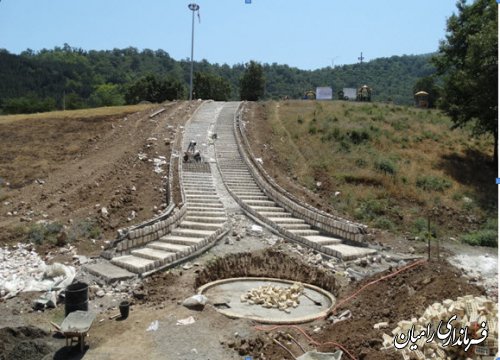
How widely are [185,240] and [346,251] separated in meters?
4.05

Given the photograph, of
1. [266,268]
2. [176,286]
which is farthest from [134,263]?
[266,268]

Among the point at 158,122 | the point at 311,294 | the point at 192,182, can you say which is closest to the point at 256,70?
the point at 158,122

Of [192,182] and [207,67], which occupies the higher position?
A: [207,67]

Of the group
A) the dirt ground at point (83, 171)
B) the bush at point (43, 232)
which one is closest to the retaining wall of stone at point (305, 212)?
the dirt ground at point (83, 171)

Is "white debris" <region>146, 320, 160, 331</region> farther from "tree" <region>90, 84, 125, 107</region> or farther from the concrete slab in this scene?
"tree" <region>90, 84, 125, 107</region>

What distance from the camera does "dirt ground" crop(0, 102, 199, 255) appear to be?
40.3ft

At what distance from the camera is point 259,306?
8664 millimetres

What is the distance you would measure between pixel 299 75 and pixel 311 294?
374 ft

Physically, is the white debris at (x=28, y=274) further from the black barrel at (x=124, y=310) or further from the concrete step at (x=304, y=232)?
the concrete step at (x=304, y=232)

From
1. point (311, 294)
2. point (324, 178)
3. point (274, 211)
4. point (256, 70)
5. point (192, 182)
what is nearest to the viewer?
point (311, 294)

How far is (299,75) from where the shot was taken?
389ft

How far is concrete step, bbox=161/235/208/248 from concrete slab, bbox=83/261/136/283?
1735 mm

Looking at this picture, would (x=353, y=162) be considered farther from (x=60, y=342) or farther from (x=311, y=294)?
(x=60, y=342)

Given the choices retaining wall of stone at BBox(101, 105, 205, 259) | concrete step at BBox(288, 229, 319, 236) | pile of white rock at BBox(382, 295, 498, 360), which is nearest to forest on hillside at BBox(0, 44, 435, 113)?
retaining wall of stone at BBox(101, 105, 205, 259)
